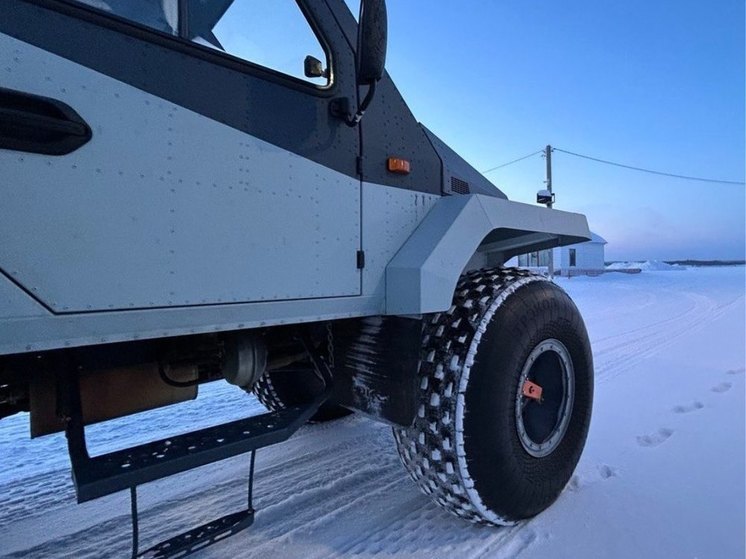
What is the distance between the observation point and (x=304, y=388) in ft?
9.97

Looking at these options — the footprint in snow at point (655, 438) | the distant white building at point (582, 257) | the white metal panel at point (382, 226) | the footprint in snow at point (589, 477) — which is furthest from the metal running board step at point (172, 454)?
the distant white building at point (582, 257)

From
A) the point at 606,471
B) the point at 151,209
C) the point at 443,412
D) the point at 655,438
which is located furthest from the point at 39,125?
the point at 655,438

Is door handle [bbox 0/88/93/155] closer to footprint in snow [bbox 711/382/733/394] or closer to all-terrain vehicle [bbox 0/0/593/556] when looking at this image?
all-terrain vehicle [bbox 0/0/593/556]

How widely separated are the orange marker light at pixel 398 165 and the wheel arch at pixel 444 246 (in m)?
0.26

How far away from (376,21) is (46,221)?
3.86ft

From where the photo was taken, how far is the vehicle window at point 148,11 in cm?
130

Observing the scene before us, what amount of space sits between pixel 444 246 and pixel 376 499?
1532 mm

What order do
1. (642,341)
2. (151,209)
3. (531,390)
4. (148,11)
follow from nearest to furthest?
(151,209) → (148,11) → (531,390) → (642,341)

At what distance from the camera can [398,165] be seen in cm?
195

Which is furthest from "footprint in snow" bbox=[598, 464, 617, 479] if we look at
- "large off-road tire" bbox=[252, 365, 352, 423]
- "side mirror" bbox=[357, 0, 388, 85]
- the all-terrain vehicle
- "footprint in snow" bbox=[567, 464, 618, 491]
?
"side mirror" bbox=[357, 0, 388, 85]

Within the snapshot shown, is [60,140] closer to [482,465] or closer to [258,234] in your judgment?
[258,234]

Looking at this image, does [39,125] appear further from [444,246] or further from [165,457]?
[444,246]

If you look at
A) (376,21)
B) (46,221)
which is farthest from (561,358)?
(46,221)

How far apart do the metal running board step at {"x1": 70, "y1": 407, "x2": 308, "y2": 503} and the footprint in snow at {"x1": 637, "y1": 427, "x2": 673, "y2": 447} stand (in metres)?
2.57
